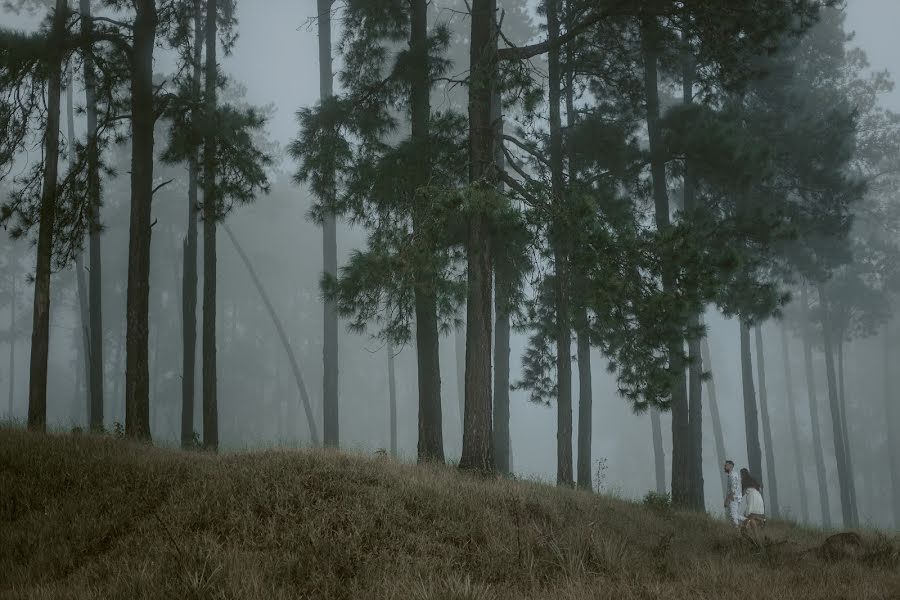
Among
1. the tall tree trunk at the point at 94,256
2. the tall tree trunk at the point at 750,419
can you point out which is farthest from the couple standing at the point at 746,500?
the tall tree trunk at the point at 94,256

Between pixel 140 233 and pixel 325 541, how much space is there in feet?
24.1

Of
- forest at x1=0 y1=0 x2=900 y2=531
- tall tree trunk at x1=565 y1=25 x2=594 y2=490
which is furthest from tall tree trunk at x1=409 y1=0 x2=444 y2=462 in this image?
tall tree trunk at x1=565 y1=25 x2=594 y2=490

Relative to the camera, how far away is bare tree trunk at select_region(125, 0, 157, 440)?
35.1 ft

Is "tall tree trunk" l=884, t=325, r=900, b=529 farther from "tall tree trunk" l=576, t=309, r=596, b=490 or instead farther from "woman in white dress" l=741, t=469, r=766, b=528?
"woman in white dress" l=741, t=469, r=766, b=528

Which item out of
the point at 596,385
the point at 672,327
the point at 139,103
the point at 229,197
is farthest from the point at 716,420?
the point at 596,385

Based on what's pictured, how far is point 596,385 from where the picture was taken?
79875 millimetres

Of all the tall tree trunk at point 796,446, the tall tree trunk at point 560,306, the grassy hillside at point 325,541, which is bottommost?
the tall tree trunk at point 796,446

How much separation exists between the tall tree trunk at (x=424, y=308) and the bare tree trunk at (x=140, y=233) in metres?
4.47

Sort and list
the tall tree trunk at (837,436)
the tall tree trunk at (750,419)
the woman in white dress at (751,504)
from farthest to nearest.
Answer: the tall tree trunk at (837,436)
the tall tree trunk at (750,419)
the woman in white dress at (751,504)

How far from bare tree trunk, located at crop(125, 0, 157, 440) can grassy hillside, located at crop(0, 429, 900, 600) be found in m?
2.20

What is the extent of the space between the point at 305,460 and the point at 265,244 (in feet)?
127

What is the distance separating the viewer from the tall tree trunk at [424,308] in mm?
11227

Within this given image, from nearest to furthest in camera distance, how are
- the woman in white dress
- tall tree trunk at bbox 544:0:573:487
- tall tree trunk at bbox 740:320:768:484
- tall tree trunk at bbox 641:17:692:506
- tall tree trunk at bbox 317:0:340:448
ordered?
the woman in white dress, tall tree trunk at bbox 544:0:573:487, tall tree trunk at bbox 641:17:692:506, tall tree trunk at bbox 317:0:340:448, tall tree trunk at bbox 740:320:768:484

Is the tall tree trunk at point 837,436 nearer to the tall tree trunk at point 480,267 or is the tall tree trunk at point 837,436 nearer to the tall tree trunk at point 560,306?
the tall tree trunk at point 560,306
